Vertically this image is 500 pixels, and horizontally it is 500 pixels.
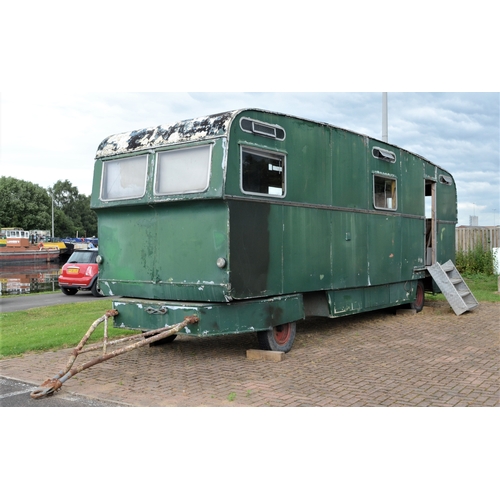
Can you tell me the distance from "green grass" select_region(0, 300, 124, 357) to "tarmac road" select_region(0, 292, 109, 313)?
0.97m

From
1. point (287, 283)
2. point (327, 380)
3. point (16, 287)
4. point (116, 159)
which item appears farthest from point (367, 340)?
point (16, 287)

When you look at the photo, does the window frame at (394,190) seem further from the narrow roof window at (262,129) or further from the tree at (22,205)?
the tree at (22,205)

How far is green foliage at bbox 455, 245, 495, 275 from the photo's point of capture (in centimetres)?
1950

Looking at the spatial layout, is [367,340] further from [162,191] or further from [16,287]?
[16,287]

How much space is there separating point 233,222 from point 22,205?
66238 millimetres

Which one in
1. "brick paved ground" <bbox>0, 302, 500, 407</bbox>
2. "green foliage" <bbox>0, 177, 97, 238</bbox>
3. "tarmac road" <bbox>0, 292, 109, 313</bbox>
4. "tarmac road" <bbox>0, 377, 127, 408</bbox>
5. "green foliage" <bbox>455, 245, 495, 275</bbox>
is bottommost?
"tarmac road" <bbox>0, 377, 127, 408</bbox>

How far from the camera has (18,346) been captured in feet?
28.3

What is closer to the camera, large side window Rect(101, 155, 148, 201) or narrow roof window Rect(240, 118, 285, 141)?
narrow roof window Rect(240, 118, 285, 141)

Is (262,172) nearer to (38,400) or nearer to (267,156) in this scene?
(267,156)

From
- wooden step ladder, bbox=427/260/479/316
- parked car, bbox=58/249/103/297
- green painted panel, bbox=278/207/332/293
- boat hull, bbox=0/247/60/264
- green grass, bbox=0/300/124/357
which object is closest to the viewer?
green painted panel, bbox=278/207/332/293

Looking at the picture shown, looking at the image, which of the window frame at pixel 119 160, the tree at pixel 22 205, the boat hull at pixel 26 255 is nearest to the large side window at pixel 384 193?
the window frame at pixel 119 160

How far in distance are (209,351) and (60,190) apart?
91557 millimetres

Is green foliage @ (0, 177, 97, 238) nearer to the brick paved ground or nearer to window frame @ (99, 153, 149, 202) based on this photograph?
window frame @ (99, 153, 149, 202)

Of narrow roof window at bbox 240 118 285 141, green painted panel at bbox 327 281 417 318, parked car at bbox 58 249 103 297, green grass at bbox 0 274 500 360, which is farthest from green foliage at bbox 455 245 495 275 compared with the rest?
narrow roof window at bbox 240 118 285 141
